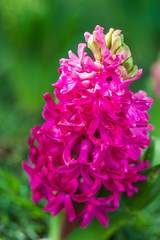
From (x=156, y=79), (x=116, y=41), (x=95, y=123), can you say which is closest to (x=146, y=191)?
(x=95, y=123)

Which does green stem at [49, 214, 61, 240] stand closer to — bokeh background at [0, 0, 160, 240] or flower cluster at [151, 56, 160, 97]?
bokeh background at [0, 0, 160, 240]

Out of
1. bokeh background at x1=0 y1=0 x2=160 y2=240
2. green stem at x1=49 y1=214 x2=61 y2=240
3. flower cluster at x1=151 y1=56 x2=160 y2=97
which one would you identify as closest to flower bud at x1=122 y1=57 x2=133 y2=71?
bokeh background at x1=0 y1=0 x2=160 y2=240

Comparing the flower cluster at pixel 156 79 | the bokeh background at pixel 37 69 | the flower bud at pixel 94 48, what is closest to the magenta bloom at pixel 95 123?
the flower bud at pixel 94 48

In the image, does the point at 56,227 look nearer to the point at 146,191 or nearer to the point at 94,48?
the point at 146,191

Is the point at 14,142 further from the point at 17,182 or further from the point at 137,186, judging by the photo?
the point at 137,186

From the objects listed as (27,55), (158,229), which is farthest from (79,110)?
(27,55)

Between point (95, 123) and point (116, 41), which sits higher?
point (116, 41)

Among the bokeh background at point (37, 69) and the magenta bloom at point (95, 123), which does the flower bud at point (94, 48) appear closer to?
the magenta bloom at point (95, 123)
